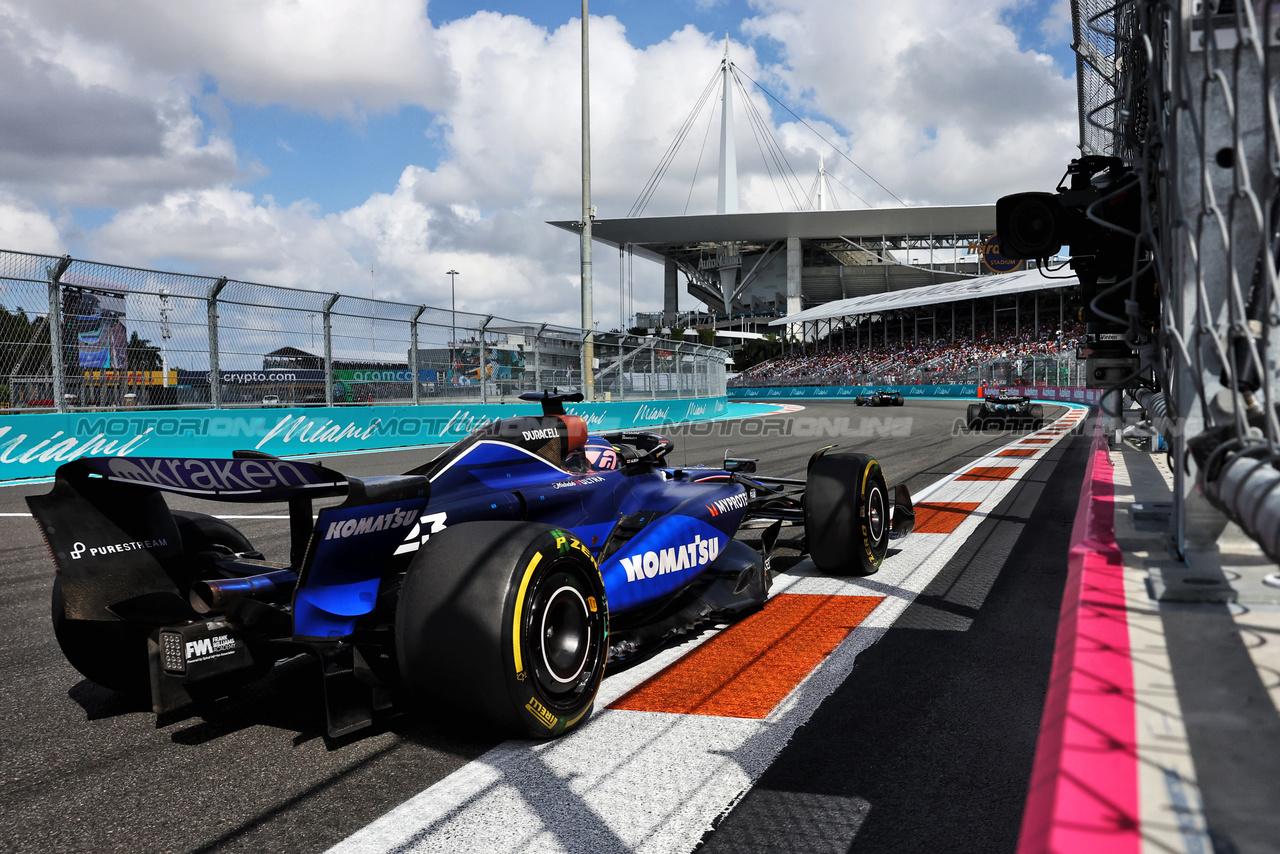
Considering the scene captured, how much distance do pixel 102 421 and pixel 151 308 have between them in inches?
62.7

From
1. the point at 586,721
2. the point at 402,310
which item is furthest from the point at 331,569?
the point at 402,310

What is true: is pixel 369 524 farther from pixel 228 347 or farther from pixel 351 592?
pixel 228 347

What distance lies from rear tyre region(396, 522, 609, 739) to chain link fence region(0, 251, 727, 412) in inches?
392

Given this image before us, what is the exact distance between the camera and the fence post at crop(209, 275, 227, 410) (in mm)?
12812

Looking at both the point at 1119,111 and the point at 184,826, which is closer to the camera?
the point at 184,826

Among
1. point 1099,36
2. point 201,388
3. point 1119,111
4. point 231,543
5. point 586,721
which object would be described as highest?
point 1099,36

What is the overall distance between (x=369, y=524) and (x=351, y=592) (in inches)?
9.2

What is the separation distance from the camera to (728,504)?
479 cm

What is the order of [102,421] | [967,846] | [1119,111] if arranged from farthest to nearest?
[102,421]
[1119,111]
[967,846]

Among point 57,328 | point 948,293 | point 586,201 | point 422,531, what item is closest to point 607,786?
point 422,531

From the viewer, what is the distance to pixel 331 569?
305 cm

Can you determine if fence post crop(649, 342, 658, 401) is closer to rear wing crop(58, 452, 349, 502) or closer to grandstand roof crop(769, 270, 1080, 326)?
rear wing crop(58, 452, 349, 502)

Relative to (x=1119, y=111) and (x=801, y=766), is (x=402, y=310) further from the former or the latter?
(x=801, y=766)

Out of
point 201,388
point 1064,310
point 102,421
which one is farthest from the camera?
point 1064,310
